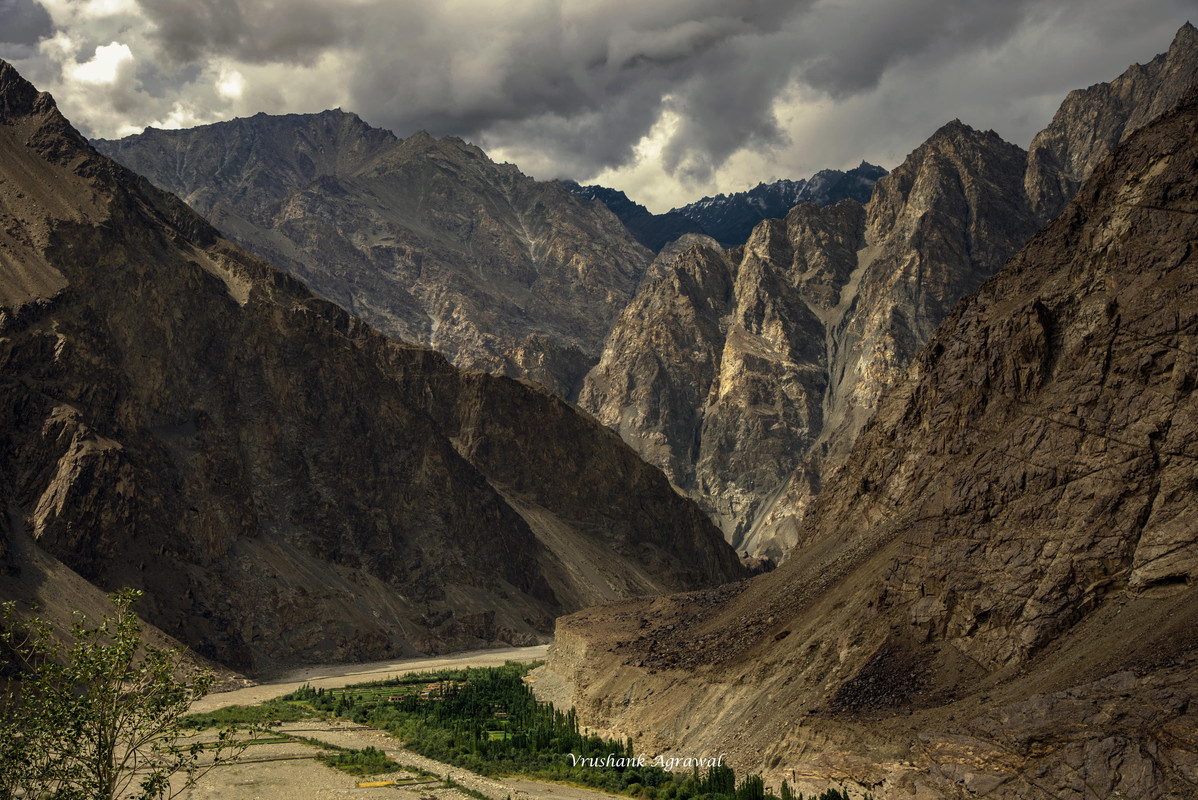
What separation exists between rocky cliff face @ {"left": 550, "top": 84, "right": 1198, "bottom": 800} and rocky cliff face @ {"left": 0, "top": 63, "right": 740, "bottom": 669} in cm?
5488

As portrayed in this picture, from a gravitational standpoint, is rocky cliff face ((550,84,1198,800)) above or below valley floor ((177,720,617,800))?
above

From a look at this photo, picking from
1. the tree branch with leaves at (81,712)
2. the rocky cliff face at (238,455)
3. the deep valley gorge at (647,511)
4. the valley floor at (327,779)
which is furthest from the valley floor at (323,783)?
the rocky cliff face at (238,455)

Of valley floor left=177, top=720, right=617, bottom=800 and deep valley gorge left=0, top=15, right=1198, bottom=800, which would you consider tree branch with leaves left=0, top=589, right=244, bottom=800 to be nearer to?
deep valley gorge left=0, top=15, right=1198, bottom=800

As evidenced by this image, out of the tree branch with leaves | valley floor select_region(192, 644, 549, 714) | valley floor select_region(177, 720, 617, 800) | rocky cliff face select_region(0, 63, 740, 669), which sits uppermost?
rocky cliff face select_region(0, 63, 740, 669)

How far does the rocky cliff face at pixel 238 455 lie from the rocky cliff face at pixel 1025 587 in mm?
54880

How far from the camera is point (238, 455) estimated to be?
122m

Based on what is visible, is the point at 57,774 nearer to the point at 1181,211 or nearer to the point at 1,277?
the point at 1181,211

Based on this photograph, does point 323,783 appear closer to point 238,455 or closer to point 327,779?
point 327,779

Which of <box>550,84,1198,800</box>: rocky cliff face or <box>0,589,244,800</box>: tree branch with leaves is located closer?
<box>0,589,244,800</box>: tree branch with leaves

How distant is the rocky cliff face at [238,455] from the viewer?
97.9m

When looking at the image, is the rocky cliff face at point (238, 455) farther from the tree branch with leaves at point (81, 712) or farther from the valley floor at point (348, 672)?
the tree branch with leaves at point (81, 712)

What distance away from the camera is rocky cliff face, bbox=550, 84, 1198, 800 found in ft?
105

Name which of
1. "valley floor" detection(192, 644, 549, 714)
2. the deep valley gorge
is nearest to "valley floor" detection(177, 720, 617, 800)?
the deep valley gorge

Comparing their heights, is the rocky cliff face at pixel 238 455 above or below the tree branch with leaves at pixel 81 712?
above
